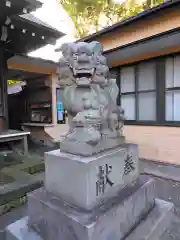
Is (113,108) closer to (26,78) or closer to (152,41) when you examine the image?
(152,41)

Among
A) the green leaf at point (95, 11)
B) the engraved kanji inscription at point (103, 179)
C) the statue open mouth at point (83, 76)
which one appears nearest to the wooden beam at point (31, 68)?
the statue open mouth at point (83, 76)

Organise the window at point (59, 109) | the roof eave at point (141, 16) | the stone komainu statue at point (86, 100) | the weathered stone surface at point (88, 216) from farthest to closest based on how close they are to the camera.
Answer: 1. the window at point (59, 109)
2. the roof eave at point (141, 16)
3. the stone komainu statue at point (86, 100)
4. the weathered stone surface at point (88, 216)

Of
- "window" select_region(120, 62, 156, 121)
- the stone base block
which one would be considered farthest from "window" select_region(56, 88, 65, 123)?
the stone base block

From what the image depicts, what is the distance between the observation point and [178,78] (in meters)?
4.72

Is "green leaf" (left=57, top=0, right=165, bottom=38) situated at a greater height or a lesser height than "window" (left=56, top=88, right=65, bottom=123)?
greater

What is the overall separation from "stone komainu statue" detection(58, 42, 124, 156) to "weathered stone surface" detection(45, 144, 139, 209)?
0.12m

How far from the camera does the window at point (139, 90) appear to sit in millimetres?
5242

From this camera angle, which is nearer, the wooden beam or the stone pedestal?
the stone pedestal

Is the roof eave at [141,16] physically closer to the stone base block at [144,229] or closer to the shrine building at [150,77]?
the shrine building at [150,77]

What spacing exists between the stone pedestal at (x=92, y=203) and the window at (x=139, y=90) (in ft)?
11.2

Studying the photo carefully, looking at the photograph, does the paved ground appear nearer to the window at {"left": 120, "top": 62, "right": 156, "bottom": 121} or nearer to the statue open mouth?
the window at {"left": 120, "top": 62, "right": 156, "bottom": 121}

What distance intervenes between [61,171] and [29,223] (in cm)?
82

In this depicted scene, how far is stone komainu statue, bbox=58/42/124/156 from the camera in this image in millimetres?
1754

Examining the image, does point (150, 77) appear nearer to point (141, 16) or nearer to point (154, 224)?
point (141, 16)
